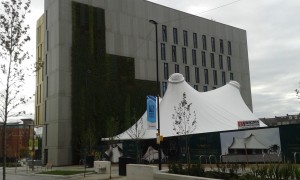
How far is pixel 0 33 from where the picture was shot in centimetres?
1543

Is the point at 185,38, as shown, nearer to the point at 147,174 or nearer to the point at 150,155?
the point at 150,155

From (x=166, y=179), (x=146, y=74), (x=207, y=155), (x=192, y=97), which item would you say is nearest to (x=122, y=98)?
(x=146, y=74)

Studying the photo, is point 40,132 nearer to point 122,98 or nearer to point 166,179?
point 122,98

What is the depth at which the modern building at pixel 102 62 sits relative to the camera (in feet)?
166

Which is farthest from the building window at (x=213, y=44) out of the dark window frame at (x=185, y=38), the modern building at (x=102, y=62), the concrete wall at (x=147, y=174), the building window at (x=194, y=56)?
the concrete wall at (x=147, y=174)

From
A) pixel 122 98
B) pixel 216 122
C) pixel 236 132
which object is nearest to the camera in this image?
pixel 236 132

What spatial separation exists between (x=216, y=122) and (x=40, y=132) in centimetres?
3125

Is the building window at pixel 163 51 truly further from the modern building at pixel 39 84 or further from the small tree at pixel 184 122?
the small tree at pixel 184 122

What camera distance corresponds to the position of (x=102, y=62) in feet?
180

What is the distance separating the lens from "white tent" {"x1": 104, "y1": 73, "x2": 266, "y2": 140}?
36.3 metres

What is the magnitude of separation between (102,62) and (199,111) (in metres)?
21.4

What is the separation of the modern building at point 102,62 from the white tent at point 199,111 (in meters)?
9.95

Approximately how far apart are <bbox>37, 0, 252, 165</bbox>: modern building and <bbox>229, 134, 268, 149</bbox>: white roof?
831 inches

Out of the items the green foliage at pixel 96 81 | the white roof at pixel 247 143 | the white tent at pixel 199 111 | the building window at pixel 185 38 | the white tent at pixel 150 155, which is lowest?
the white tent at pixel 150 155
